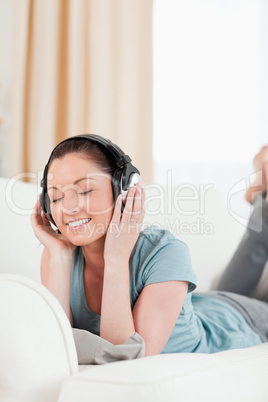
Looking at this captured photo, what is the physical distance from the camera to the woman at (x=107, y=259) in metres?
0.89

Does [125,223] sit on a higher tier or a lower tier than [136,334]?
higher

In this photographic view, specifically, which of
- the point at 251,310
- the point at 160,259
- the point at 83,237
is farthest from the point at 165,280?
the point at 251,310

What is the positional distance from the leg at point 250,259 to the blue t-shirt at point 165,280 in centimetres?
38

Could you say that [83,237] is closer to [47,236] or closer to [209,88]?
[47,236]

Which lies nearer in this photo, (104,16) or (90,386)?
(90,386)

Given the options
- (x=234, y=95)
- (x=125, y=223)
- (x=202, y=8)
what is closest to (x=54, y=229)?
(x=125, y=223)

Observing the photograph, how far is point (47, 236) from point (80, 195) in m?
0.14

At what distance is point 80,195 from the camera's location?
916mm

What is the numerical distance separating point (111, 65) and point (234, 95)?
643mm

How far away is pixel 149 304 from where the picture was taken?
0.91 meters

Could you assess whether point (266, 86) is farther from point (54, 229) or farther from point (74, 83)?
point (54, 229)

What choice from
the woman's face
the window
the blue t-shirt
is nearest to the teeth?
the woman's face

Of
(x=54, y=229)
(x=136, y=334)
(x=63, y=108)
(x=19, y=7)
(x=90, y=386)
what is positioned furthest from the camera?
(x=63, y=108)

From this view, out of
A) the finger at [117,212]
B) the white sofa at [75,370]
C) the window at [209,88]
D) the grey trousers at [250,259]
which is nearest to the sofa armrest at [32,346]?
the white sofa at [75,370]
